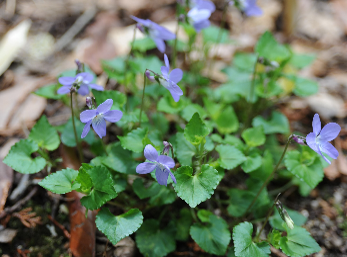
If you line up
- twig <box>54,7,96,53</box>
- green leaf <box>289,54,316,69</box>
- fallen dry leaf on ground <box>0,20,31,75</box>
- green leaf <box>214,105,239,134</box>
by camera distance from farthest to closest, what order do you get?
twig <box>54,7,96,53</box> < fallen dry leaf on ground <box>0,20,31,75</box> < green leaf <box>289,54,316,69</box> < green leaf <box>214,105,239,134</box>

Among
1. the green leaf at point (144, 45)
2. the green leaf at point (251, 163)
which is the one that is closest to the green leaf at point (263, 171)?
the green leaf at point (251, 163)

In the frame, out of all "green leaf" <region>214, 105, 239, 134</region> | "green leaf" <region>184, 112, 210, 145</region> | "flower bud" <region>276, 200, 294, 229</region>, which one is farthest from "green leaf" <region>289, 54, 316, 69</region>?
"flower bud" <region>276, 200, 294, 229</region>

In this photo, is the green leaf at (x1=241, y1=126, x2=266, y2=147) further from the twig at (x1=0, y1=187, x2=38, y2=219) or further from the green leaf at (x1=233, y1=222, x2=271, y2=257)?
the twig at (x1=0, y1=187, x2=38, y2=219)

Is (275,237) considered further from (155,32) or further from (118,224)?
(155,32)

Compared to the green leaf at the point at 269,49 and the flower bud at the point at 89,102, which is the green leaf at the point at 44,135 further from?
Result: the green leaf at the point at 269,49

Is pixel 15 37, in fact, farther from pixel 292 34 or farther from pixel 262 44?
pixel 292 34
